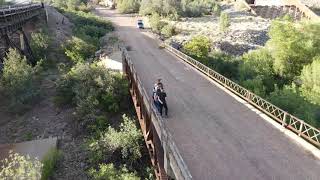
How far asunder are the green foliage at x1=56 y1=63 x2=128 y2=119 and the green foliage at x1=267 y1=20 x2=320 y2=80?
13.4 m

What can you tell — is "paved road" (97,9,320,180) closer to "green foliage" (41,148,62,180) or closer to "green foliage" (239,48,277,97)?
"green foliage" (41,148,62,180)

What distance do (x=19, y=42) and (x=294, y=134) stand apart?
28.3m

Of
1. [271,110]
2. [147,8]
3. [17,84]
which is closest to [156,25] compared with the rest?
[147,8]

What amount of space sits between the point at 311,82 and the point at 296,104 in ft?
14.3

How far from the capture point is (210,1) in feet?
251

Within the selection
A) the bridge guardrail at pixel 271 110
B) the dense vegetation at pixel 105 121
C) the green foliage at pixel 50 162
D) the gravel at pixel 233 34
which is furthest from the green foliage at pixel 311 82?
the green foliage at pixel 50 162

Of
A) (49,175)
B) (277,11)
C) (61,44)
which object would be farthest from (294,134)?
(277,11)

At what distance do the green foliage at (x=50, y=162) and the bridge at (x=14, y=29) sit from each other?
12698 millimetres

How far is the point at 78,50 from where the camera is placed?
3391 cm

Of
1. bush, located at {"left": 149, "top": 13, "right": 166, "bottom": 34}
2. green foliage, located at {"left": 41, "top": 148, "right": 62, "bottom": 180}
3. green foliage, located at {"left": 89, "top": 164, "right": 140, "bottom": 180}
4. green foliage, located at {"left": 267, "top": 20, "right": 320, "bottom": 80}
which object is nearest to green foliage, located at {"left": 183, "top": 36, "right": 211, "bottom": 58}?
green foliage, located at {"left": 267, "top": 20, "right": 320, "bottom": 80}

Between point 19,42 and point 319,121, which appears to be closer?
point 319,121

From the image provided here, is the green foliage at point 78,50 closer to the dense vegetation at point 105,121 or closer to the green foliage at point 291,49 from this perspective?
the dense vegetation at point 105,121

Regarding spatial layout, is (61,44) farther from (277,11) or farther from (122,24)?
(277,11)

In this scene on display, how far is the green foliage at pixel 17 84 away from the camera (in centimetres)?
2439
